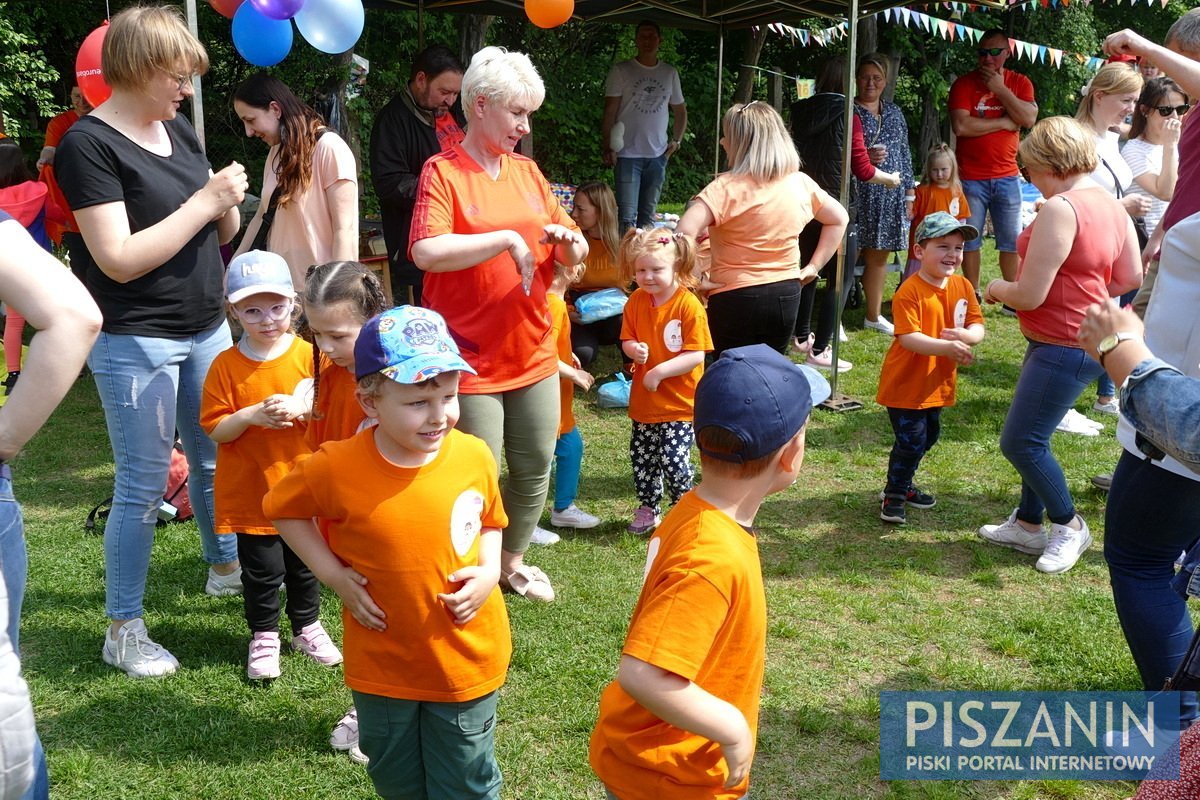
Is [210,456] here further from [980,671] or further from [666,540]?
[980,671]

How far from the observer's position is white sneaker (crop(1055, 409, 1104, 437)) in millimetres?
6121

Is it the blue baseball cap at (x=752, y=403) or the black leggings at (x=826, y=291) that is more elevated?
the blue baseball cap at (x=752, y=403)

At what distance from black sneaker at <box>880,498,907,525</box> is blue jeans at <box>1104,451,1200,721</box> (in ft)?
6.73

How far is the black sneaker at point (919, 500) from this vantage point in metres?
5.18

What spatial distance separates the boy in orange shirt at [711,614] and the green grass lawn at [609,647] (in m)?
1.14

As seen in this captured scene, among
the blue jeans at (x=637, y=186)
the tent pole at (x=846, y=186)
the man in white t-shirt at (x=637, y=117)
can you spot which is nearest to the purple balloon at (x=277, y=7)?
the tent pole at (x=846, y=186)

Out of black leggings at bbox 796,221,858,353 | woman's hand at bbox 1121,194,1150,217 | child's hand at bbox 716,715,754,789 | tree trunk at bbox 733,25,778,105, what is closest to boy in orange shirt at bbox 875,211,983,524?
woman's hand at bbox 1121,194,1150,217

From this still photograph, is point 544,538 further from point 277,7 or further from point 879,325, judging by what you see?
point 879,325

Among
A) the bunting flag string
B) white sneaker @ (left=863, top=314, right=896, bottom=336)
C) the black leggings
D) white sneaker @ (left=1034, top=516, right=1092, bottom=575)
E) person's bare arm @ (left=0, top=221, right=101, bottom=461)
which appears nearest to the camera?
person's bare arm @ (left=0, top=221, right=101, bottom=461)

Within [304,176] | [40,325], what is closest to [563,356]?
[304,176]

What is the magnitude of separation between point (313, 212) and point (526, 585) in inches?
68.9

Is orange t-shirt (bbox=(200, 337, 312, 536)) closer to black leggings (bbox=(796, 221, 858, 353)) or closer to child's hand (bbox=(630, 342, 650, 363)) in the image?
child's hand (bbox=(630, 342, 650, 363))

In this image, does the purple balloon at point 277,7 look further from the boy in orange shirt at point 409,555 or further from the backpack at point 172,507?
the boy in orange shirt at point 409,555

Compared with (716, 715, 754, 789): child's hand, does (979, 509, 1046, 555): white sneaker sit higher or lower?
lower
